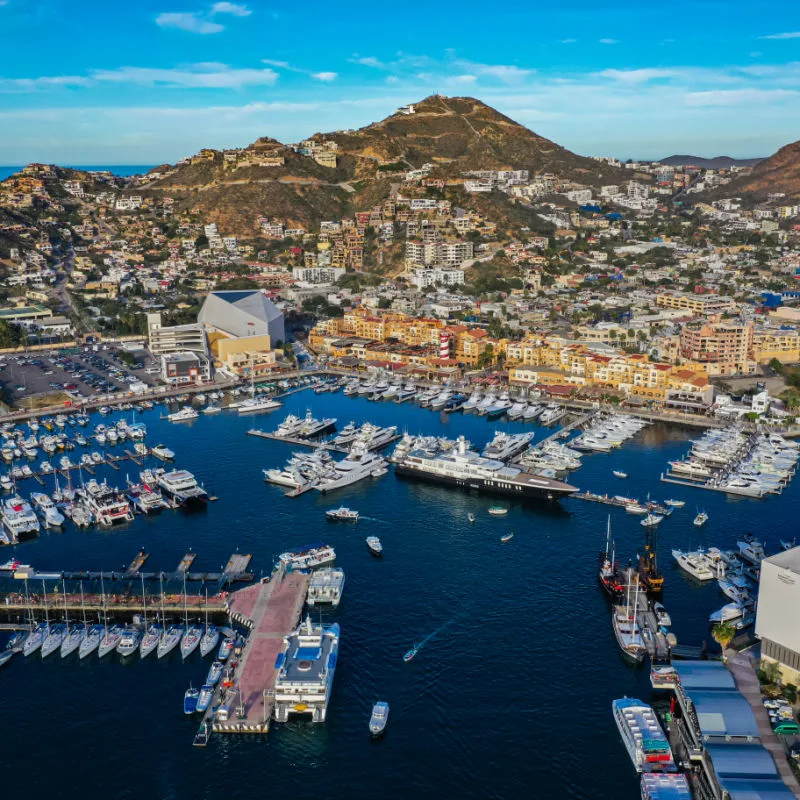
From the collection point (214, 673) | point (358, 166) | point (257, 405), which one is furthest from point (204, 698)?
point (358, 166)

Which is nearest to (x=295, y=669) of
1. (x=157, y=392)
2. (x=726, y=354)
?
(x=157, y=392)

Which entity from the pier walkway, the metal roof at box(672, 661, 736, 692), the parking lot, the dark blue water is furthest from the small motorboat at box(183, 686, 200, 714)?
the parking lot

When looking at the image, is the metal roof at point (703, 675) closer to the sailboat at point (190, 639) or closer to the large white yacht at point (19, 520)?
the sailboat at point (190, 639)

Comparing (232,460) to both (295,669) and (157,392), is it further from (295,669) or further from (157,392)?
Result: (295,669)

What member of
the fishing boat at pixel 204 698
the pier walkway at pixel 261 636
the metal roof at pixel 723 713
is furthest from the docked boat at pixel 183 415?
the metal roof at pixel 723 713

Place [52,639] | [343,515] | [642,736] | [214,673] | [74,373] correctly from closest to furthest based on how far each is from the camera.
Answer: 1. [642,736]
2. [214,673]
3. [52,639]
4. [343,515]
5. [74,373]

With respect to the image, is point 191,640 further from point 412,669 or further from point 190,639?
point 412,669
